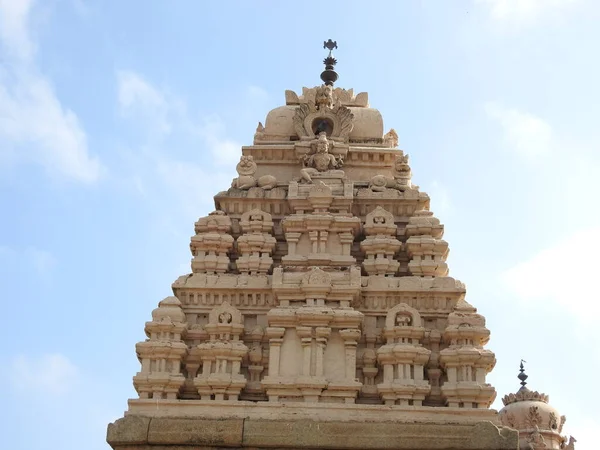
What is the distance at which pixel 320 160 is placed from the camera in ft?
56.2

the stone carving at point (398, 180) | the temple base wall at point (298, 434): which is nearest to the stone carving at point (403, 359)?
the temple base wall at point (298, 434)

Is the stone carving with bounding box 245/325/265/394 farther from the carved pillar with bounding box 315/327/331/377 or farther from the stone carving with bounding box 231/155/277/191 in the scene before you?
the stone carving with bounding box 231/155/277/191

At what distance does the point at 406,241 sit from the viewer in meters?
16.0

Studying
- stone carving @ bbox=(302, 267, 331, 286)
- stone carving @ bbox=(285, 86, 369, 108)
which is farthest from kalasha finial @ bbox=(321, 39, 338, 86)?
stone carving @ bbox=(302, 267, 331, 286)

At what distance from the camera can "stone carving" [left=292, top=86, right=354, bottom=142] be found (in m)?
17.9

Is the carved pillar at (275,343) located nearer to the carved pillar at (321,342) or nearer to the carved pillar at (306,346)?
the carved pillar at (306,346)

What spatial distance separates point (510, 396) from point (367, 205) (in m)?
6.30

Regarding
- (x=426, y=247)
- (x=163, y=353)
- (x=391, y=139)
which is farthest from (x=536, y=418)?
(x=163, y=353)

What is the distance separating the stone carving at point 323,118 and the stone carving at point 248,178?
1202 mm

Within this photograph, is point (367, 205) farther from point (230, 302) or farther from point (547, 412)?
point (547, 412)

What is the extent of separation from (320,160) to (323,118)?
4.24ft

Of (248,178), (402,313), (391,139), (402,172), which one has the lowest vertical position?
(402,313)

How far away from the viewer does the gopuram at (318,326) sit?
38.0 feet

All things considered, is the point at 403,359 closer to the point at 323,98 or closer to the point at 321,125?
the point at 321,125
